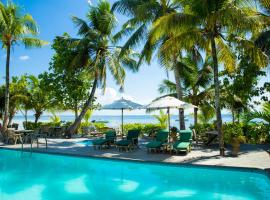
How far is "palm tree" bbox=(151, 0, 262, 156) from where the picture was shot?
1114cm

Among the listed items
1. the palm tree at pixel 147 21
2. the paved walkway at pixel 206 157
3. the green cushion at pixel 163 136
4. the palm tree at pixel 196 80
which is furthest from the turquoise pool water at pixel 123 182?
the palm tree at pixel 196 80

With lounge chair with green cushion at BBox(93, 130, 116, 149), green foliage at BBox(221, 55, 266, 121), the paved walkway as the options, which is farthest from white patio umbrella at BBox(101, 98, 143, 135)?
green foliage at BBox(221, 55, 266, 121)

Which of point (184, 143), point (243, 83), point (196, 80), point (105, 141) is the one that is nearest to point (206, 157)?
point (184, 143)

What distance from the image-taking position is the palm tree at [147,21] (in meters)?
16.8

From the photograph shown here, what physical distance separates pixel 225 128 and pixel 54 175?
943 centimetres

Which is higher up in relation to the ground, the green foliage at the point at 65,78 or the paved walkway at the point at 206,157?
the green foliage at the point at 65,78

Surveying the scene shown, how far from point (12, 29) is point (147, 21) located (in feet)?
27.6

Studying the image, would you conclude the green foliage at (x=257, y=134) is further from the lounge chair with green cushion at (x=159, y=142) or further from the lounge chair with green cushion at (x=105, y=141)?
the lounge chair with green cushion at (x=105, y=141)

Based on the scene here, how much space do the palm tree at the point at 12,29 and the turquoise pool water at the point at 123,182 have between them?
913 centimetres

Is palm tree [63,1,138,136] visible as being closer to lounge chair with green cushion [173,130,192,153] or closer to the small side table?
the small side table

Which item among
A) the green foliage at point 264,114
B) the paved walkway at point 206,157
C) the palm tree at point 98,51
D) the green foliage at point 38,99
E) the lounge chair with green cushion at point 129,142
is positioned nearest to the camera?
the green foliage at point 264,114

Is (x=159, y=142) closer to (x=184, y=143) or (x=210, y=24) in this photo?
(x=184, y=143)

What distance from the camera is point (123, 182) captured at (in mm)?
9625

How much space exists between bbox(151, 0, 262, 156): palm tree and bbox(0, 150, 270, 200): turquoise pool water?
2.63 meters
